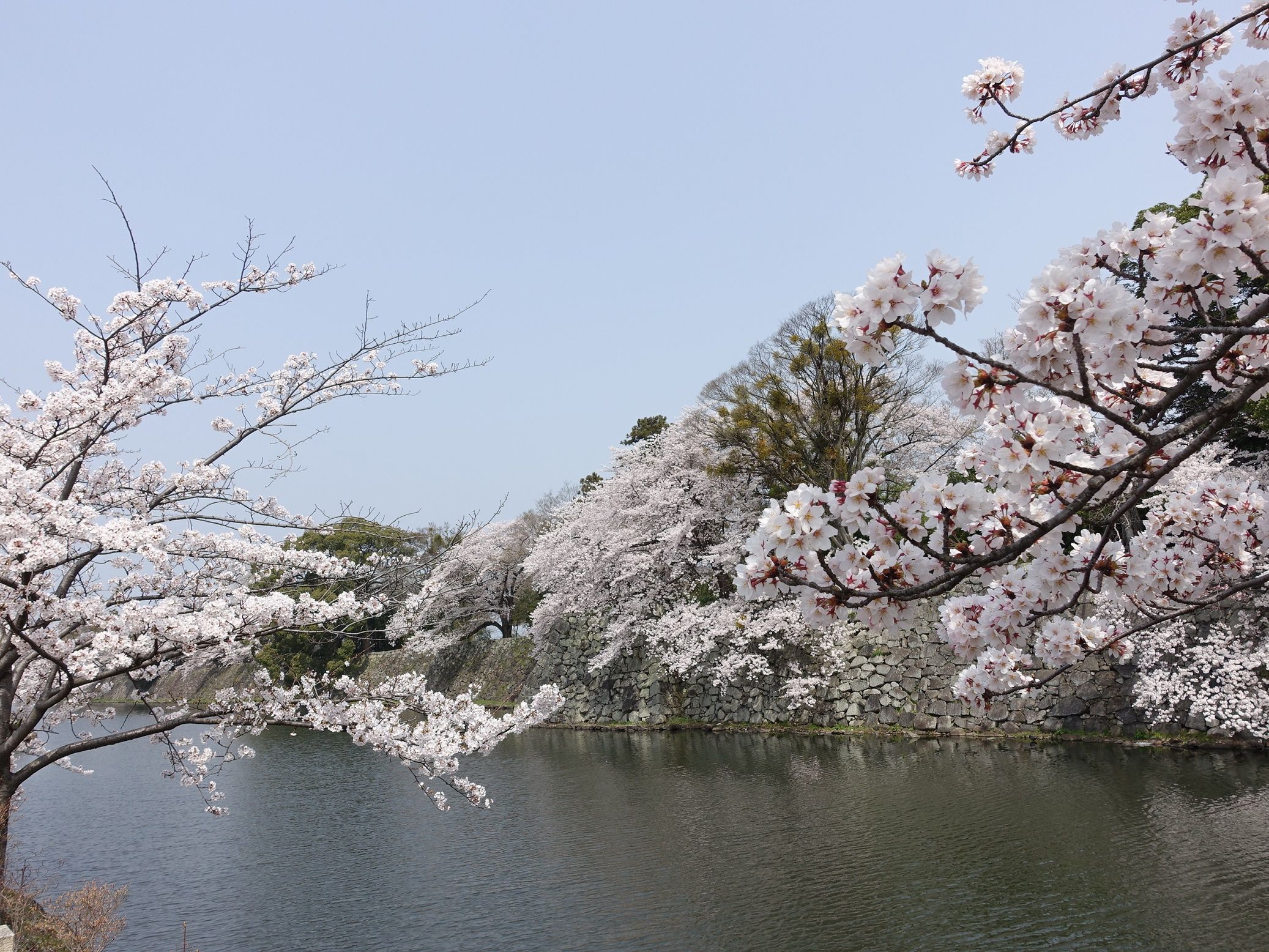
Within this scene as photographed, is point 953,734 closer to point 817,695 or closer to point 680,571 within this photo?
point 817,695

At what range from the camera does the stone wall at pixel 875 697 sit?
513 inches

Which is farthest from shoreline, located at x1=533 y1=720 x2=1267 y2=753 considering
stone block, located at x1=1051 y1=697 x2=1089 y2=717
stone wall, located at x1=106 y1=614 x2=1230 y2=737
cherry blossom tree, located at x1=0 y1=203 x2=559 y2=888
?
cherry blossom tree, located at x1=0 y1=203 x2=559 y2=888

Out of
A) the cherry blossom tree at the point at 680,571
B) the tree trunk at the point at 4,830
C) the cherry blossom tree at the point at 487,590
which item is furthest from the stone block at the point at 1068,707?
the cherry blossom tree at the point at 487,590

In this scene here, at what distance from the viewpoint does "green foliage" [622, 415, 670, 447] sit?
23828 millimetres

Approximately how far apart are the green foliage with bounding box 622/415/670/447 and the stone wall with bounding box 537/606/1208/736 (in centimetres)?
579

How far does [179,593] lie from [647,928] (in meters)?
4.75

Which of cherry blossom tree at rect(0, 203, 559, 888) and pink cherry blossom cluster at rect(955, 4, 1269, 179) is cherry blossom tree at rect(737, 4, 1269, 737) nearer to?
pink cherry blossom cluster at rect(955, 4, 1269, 179)

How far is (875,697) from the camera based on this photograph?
51.6ft

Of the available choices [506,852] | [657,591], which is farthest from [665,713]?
[506,852]

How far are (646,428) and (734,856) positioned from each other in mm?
16214

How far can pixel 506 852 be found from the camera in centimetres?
955

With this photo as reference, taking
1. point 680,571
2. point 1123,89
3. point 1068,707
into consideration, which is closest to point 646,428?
point 680,571

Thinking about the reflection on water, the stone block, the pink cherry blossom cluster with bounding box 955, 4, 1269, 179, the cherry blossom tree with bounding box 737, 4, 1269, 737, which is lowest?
the reflection on water

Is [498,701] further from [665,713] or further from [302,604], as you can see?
[302,604]
